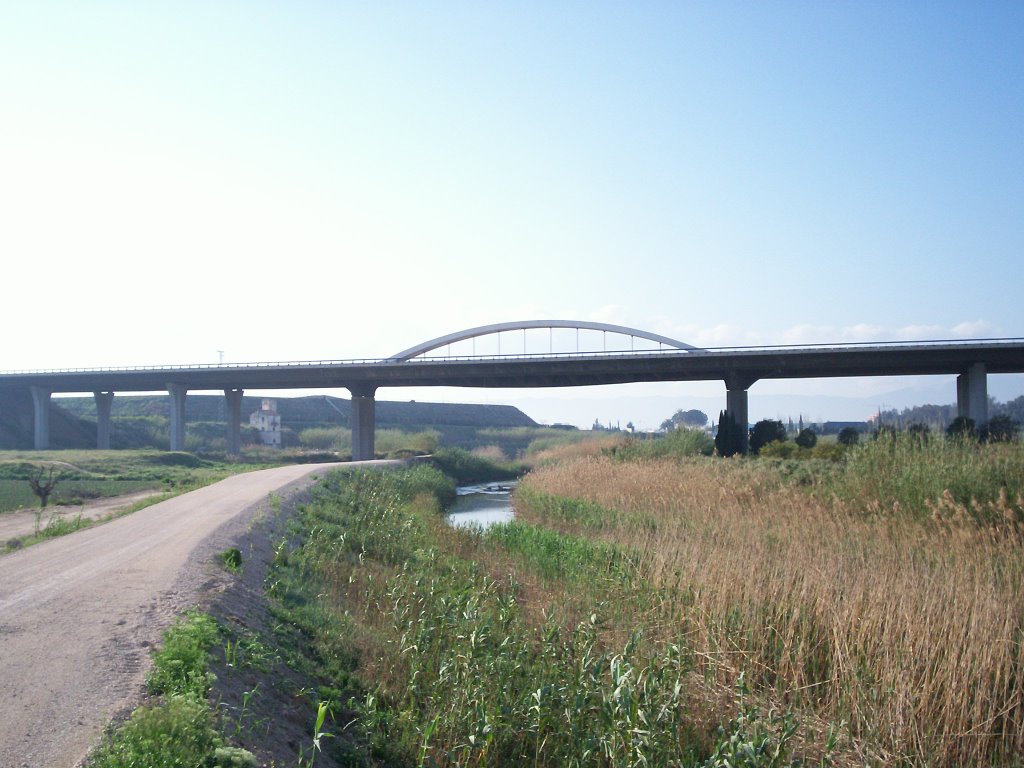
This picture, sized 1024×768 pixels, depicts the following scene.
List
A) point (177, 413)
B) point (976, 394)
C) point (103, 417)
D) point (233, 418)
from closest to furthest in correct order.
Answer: point (976, 394), point (177, 413), point (233, 418), point (103, 417)

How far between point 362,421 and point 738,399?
29.2m

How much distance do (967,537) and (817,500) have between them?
5.44 metres

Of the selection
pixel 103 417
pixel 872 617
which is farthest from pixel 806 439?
pixel 103 417

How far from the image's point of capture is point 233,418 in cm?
7288

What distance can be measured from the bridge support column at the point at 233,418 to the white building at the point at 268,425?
1678 centimetres

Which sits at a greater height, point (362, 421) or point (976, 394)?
point (976, 394)

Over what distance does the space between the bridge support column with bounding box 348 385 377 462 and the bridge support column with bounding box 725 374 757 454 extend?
2758 cm

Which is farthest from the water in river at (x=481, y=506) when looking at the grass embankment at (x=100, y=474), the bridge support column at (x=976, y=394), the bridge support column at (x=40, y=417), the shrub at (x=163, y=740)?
the bridge support column at (x=40, y=417)

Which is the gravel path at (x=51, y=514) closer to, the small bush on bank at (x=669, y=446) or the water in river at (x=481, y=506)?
the water in river at (x=481, y=506)

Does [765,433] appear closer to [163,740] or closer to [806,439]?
[806,439]

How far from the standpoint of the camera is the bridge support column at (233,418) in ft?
235

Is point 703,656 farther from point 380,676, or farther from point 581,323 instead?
point 581,323

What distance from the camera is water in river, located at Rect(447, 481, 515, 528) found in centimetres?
3170

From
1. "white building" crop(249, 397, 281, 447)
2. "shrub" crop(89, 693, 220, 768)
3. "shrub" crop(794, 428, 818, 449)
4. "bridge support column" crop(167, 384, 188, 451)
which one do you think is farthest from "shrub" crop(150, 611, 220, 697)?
"white building" crop(249, 397, 281, 447)
